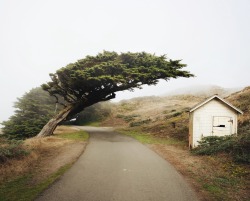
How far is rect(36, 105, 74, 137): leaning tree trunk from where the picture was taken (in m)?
21.6

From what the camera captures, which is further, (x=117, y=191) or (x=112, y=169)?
(x=112, y=169)

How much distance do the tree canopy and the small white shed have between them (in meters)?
6.90

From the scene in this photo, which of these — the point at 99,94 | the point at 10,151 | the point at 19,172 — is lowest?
the point at 19,172

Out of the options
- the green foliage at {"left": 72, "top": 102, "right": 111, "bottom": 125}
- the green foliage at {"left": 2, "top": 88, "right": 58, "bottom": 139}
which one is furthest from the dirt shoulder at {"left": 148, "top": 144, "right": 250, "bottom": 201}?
the green foliage at {"left": 72, "top": 102, "right": 111, "bottom": 125}

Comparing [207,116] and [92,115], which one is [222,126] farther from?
[92,115]

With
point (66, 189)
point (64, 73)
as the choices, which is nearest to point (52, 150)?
point (66, 189)

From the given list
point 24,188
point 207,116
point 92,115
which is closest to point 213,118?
point 207,116

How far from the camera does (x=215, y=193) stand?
7.46 meters

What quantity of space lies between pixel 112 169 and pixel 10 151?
18.0 ft

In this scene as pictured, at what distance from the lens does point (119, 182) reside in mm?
8141

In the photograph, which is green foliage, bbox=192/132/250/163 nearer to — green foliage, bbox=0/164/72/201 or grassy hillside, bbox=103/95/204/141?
grassy hillside, bbox=103/95/204/141

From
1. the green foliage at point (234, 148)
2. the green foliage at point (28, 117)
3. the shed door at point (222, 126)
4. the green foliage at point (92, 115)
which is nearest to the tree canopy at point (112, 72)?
the green foliage at point (28, 117)

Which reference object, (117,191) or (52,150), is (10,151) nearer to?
A: (52,150)

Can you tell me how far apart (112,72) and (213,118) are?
11.0 m
